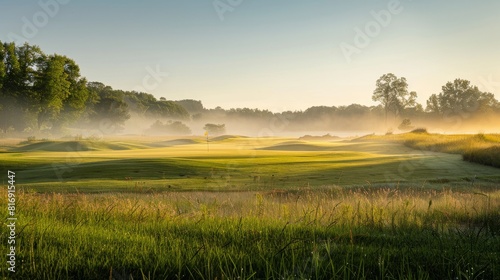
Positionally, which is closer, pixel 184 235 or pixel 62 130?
pixel 184 235

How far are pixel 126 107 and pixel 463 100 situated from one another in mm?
A: 88550

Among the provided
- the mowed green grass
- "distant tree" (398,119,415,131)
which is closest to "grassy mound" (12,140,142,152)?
the mowed green grass

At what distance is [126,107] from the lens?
106 meters

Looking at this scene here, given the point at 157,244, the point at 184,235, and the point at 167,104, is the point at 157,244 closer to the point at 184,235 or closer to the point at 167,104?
the point at 184,235

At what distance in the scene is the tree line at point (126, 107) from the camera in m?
63.2

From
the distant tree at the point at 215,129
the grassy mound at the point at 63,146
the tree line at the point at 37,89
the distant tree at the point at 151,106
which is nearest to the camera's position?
the grassy mound at the point at 63,146

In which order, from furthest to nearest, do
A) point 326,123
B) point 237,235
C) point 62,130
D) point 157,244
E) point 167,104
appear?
1. point 167,104
2. point 326,123
3. point 62,130
4. point 237,235
5. point 157,244

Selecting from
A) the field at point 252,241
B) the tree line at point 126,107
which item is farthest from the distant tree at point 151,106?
the field at point 252,241

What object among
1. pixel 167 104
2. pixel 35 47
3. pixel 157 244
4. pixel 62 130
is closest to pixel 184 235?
pixel 157 244

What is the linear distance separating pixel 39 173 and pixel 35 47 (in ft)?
160

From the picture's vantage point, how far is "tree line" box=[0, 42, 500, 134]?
63.2 metres

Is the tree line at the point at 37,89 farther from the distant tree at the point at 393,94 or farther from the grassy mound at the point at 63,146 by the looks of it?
the distant tree at the point at 393,94

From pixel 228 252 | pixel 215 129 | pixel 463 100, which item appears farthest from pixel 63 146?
pixel 463 100

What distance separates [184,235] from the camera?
19.4 ft
